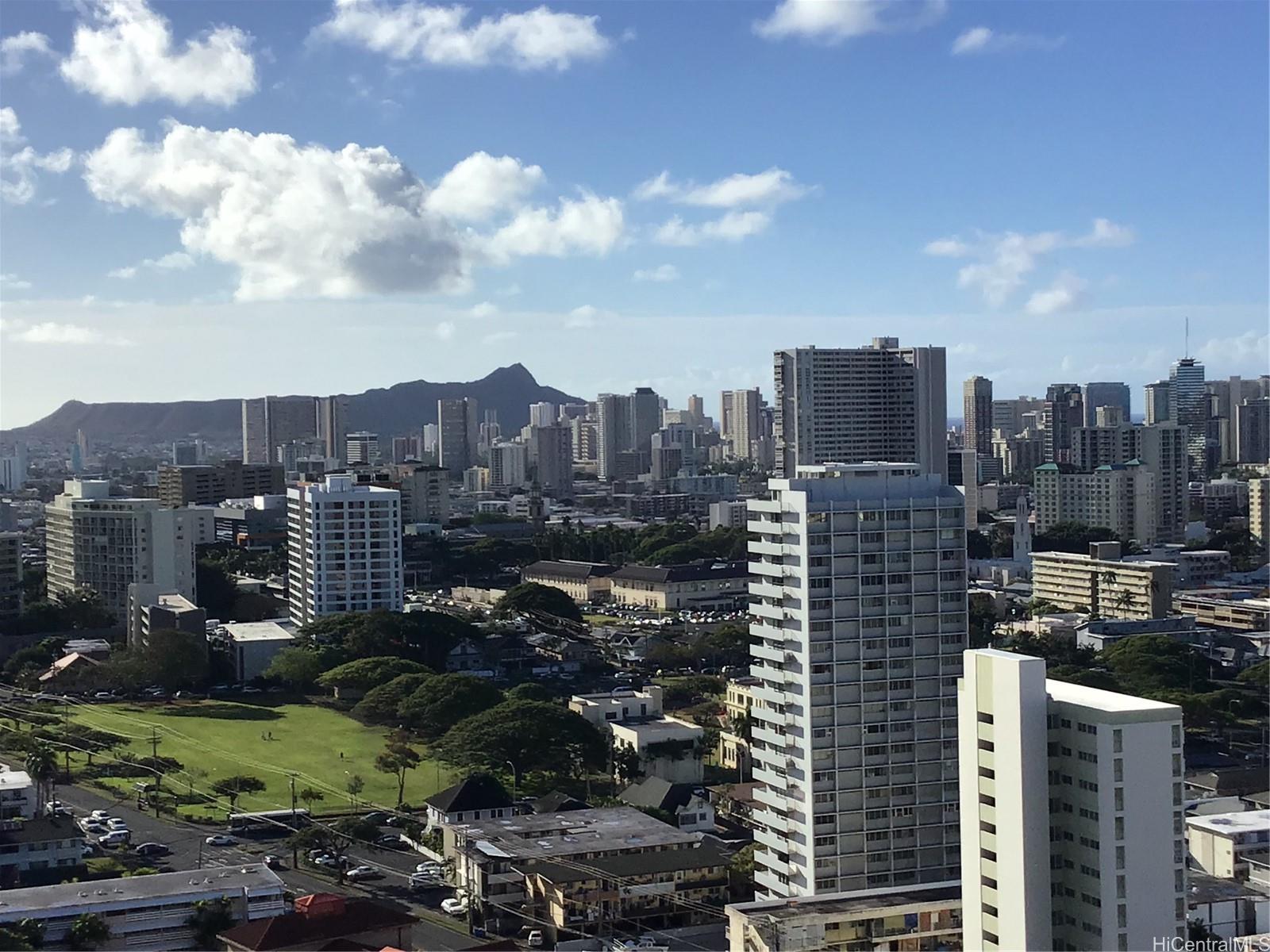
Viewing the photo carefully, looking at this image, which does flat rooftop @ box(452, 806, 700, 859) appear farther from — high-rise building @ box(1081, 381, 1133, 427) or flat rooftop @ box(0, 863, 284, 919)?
high-rise building @ box(1081, 381, 1133, 427)

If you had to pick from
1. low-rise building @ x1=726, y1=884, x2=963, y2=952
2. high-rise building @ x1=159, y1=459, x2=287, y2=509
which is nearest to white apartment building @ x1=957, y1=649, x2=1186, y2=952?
low-rise building @ x1=726, y1=884, x2=963, y2=952

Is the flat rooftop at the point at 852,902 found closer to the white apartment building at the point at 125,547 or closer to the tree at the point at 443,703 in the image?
the tree at the point at 443,703

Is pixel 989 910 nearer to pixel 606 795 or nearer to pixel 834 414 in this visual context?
pixel 606 795

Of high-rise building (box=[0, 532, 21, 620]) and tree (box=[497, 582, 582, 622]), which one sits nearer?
high-rise building (box=[0, 532, 21, 620])

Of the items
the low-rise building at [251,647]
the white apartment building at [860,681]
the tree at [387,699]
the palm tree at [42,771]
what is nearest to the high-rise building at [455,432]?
the low-rise building at [251,647]

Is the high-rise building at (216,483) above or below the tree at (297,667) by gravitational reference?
above
